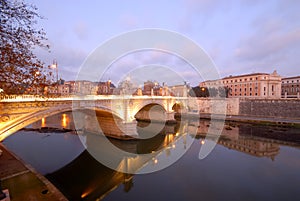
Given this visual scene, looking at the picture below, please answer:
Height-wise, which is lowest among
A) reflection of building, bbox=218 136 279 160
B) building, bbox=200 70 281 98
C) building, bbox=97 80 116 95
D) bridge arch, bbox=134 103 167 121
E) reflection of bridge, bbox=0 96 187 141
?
reflection of building, bbox=218 136 279 160

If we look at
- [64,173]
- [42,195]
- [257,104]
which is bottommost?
[64,173]

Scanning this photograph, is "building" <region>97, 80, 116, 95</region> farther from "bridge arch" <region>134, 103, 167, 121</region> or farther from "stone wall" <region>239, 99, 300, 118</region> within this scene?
"stone wall" <region>239, 99, 300, 118</region>

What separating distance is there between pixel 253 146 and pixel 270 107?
73.2ft

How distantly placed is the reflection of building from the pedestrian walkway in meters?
17.7

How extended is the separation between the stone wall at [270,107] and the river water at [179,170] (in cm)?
1452

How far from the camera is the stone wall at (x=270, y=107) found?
3139 cm

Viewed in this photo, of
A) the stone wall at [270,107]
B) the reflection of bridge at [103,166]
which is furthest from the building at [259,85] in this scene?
the reflection of bridge at [103,166]

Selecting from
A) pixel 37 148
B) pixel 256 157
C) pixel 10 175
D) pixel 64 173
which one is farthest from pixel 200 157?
pixel 37 148

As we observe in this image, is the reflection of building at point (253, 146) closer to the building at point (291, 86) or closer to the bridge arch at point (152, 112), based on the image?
the bridge arch at point (152, 112)

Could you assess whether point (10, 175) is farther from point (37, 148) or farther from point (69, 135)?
point (69, 135)

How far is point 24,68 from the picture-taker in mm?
5273

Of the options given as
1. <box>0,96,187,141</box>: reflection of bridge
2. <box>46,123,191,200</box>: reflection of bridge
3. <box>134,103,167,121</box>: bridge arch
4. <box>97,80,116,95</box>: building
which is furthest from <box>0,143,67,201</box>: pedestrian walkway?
<box>134,103,167,121</box>: bridge arch

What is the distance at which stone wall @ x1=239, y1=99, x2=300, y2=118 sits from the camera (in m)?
31.4

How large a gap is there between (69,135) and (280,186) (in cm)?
2242
